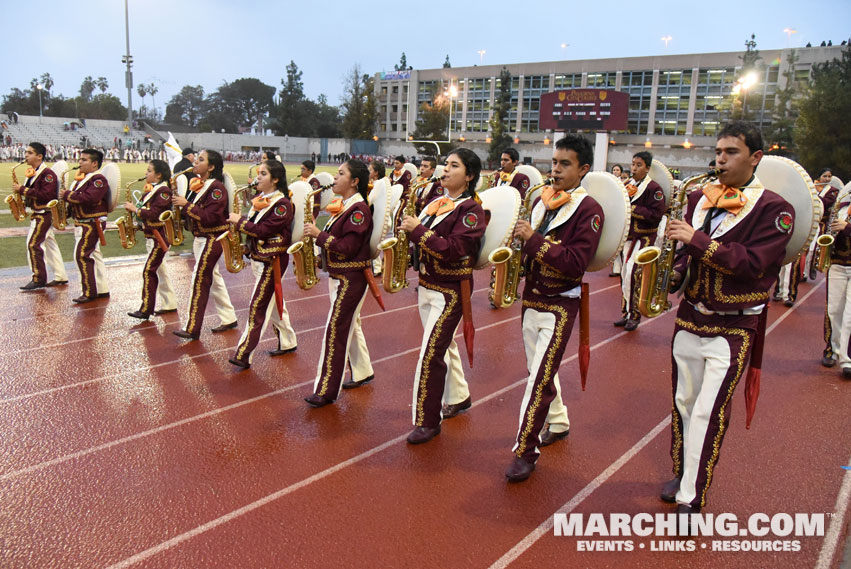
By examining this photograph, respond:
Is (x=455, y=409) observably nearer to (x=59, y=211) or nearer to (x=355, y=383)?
(x=355, y=383)

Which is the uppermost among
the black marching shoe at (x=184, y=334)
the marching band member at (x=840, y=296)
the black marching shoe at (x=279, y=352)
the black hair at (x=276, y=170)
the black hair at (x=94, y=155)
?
the black hair at (x=94, y=155)

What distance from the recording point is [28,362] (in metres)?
6.65

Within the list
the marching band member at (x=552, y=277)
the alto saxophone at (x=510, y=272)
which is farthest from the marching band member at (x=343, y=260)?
the marching band member at (x=552, y=277)

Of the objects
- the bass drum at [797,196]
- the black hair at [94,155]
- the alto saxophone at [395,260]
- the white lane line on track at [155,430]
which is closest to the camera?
the bass drum at [797,196]

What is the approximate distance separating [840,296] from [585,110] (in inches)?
1863

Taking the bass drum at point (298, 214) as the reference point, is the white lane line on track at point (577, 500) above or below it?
below

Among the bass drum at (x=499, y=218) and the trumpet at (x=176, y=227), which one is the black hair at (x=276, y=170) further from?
the trumpet at (x=176, y=227)

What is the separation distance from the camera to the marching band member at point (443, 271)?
4699mm

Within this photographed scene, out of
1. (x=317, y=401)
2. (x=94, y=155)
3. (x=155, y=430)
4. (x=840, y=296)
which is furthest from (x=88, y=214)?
(x=840, y=296)

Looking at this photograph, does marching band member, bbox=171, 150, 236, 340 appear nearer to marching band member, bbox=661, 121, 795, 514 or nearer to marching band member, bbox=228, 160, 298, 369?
marching band member, bbox=228, 160, 298, 369

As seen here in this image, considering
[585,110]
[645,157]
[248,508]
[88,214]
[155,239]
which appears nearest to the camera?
[248,508]

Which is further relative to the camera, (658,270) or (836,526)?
(658,270)

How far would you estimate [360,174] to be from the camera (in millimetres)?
5547

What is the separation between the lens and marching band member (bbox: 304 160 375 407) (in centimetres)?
539
